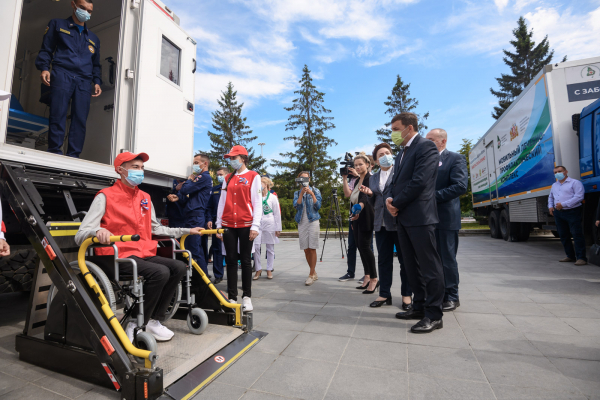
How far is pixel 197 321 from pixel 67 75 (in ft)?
10.4

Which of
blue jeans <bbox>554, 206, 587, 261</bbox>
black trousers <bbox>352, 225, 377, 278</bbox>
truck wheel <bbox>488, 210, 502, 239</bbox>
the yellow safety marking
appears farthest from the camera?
truck wheel <bbox>488, 210, 502, 239</bbox>

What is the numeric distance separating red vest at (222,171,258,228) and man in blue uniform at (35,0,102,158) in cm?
188

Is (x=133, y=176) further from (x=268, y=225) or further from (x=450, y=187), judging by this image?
(x=268, y=225)

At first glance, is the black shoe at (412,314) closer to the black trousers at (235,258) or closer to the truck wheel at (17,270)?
the black trousers at (235,258)

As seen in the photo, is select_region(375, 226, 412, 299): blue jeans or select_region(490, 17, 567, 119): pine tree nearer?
select_region(375, 226, 412, 299): blue jeans

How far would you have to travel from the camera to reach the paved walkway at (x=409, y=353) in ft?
6.36

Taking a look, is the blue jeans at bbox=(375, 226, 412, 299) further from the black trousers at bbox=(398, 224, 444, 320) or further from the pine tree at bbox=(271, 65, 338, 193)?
the pine tree at bbox=(271, 65, 338, 193)

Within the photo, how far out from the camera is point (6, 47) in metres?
2.68

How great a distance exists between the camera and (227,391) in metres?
1.97

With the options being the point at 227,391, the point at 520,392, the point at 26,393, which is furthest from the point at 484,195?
the point at 26,393

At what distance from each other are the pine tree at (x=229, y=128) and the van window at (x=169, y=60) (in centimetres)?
2974

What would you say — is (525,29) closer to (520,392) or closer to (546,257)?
(546,257)

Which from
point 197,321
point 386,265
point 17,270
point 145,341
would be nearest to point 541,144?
point 386,265

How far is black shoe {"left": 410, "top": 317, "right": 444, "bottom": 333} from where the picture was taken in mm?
2846
